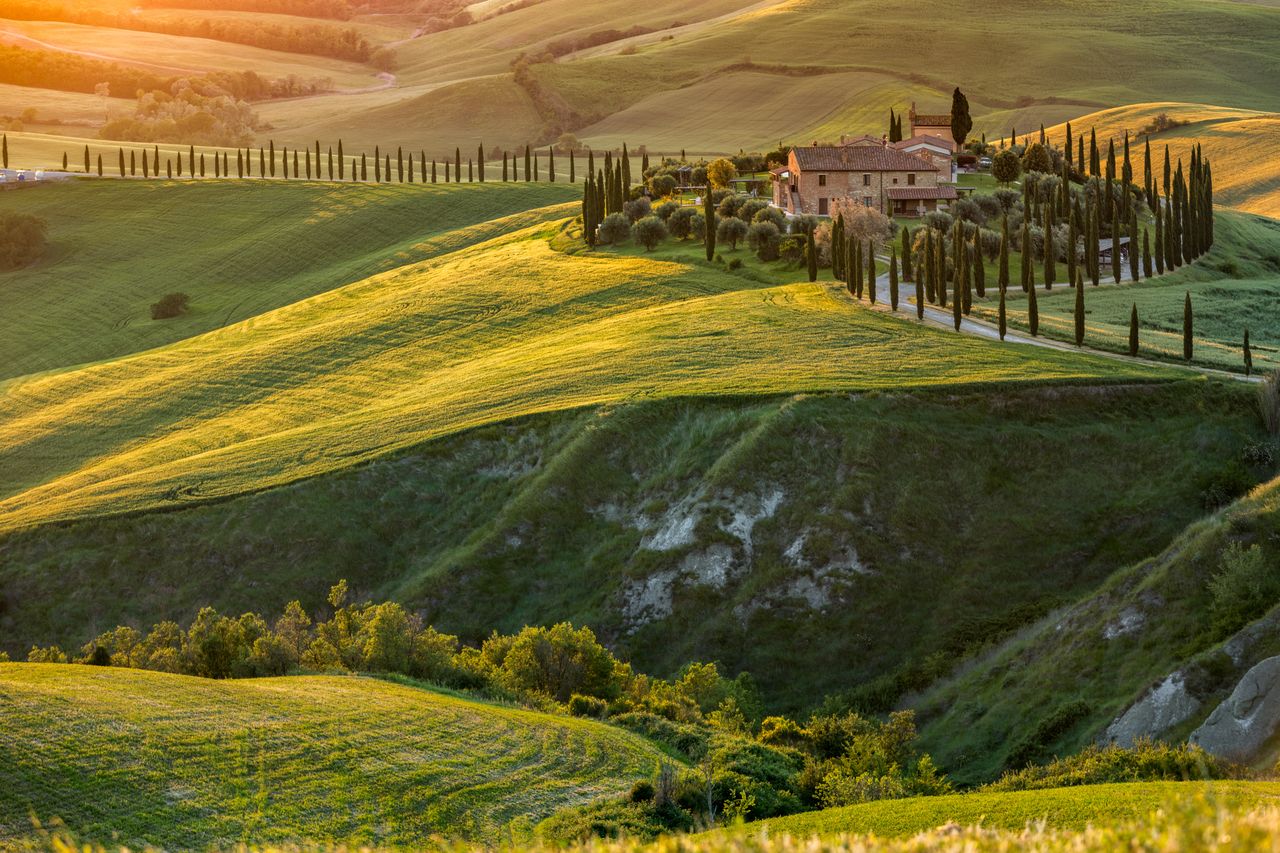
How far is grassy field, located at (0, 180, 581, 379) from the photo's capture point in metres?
116

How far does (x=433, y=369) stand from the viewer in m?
82.9

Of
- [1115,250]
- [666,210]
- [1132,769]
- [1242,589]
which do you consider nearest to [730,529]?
[1242,589]

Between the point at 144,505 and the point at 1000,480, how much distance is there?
128ft

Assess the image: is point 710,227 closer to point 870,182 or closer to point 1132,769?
point 870,182

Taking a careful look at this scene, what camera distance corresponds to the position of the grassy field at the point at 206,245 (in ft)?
381

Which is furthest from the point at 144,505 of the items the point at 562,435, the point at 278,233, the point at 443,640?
the point at 278,233

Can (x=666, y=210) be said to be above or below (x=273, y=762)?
above

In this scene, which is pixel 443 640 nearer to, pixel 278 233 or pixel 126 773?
pixel 126 773

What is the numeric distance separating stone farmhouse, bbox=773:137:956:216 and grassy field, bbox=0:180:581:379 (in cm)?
2575

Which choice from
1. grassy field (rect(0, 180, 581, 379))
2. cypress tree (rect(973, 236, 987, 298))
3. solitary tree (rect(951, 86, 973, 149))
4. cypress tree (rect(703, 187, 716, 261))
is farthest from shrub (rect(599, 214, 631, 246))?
solitary tree (rect(951, 86, 973, 149))

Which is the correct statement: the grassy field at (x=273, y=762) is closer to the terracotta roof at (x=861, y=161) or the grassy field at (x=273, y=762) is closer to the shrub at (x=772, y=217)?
the shrub at (x=772, y=217)

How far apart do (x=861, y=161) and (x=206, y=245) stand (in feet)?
219

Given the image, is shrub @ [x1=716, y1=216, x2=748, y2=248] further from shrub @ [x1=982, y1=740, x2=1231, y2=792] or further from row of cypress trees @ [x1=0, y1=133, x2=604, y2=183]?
shrub @ [x1=982, y1=740, x2=1231, y2=792]

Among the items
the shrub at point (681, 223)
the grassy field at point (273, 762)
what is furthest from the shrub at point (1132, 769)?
the shrub at point (681, 223)
